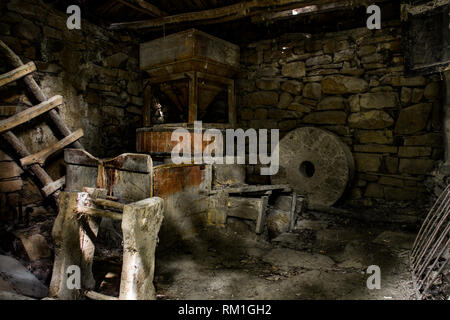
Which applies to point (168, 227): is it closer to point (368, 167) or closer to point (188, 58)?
point (188, 58)

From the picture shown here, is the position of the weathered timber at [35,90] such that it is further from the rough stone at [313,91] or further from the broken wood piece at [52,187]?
the rough stone at [313,91]

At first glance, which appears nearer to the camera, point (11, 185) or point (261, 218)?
point (11, 185)

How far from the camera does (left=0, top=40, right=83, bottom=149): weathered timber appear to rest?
3.32 meters

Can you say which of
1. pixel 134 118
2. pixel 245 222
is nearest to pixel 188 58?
pixel 134 118

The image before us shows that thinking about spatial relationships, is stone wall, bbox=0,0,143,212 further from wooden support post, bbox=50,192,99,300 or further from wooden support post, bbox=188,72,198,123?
wooden support post, bbox=50,192,99,300

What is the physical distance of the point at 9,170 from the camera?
3.33m

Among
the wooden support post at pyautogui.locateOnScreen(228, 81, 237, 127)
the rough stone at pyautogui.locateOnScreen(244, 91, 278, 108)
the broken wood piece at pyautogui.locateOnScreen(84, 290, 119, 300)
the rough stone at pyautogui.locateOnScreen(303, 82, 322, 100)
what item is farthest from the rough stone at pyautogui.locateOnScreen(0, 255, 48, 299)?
the rough stone at pyautogui.locateOnScreen(303, 82, 322, 100)

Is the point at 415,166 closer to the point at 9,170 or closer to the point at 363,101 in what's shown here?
the point at 363,101

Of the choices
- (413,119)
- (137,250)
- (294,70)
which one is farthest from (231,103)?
(137,250)

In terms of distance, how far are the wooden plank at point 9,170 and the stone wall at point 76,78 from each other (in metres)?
0.03

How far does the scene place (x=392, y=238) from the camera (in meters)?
3.47

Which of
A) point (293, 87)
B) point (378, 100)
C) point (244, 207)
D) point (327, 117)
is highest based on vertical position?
point (293, 87)

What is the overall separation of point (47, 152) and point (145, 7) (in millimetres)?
2408
